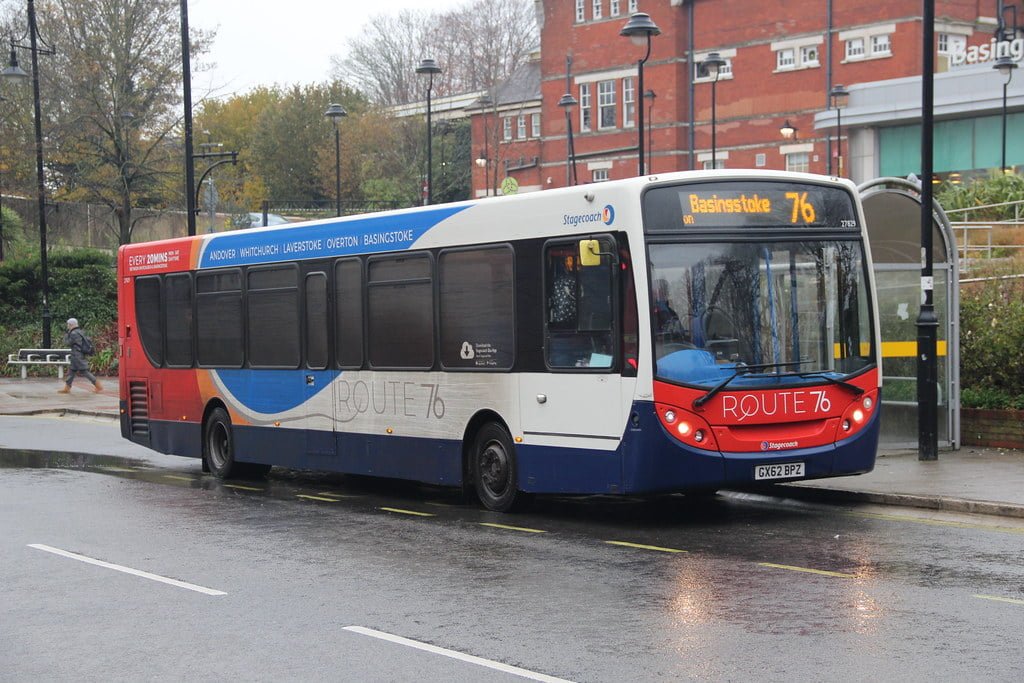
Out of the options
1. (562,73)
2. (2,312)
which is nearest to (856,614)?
(2,312)

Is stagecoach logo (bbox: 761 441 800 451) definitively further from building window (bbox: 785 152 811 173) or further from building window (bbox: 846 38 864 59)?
building window (bbox: 785 152 811 173)

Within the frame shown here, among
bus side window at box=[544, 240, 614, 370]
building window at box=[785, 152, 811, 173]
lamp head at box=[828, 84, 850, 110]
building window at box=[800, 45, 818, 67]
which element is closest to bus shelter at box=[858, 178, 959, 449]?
bus side window at box=[544, 240, 614, 370]

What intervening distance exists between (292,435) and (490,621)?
8694 mm

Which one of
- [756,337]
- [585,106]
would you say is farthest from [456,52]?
[756,337]

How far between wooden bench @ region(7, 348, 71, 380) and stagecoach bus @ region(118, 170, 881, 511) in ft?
84.7

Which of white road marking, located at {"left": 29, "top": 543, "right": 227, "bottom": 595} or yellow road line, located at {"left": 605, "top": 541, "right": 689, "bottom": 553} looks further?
yellow road line, located at {"left": 605, "top": 541, "right": 689, "bottom": 553}

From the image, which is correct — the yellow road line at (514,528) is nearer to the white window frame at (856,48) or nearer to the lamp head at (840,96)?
the lamp head at (840,96)

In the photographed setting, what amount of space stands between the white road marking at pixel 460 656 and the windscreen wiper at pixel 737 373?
456 centimetres

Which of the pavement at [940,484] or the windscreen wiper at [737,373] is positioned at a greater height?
the windscreen wiper at [737,373]

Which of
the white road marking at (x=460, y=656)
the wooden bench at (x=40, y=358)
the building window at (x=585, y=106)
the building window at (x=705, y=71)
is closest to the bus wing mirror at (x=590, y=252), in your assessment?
the white road marking at (x=460, y=656)

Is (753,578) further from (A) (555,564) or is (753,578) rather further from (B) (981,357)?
(B) (981,357)

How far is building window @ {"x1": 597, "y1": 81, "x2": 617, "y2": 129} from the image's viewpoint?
68562 mm

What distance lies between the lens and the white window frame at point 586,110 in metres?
69.8

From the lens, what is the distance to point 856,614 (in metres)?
8.48
